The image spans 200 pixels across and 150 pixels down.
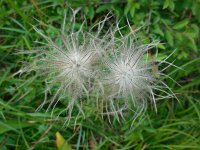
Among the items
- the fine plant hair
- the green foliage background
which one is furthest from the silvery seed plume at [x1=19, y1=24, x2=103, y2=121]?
the green foliage background

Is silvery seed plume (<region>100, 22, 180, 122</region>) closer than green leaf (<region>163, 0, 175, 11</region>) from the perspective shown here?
Yes

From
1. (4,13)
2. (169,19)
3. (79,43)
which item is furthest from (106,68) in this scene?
(4,13)

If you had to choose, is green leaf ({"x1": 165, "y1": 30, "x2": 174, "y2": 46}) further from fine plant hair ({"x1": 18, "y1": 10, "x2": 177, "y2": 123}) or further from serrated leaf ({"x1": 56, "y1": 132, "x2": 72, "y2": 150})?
serrated leaf ({"x1": 56, "y1": 132, "x2": 72, "y2": 150})

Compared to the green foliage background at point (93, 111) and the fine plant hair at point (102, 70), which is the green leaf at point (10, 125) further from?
the fine plant hair at point (102, 70)

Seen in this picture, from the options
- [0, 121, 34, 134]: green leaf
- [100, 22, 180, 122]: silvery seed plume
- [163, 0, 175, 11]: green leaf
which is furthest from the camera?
[0, 121, 34, 134]: green leaf

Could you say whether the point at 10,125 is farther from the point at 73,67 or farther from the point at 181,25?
the point at 181,25

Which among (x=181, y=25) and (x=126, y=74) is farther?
(x=181, y=25)

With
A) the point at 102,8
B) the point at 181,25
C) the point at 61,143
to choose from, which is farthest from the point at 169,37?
the point at 61,143

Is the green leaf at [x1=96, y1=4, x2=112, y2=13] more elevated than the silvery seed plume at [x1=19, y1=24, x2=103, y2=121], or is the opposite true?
the green leaf at [x1=96, y1=4, x2=112, y2=13]

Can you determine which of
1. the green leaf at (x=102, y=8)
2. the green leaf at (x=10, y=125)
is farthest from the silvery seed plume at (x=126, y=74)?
the green leaf at (x=10, y=125)

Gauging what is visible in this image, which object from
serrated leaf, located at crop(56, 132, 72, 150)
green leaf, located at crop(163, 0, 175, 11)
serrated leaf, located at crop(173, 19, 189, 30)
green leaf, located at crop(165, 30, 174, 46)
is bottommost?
serrated leaf, located at crop(56, 132, 72, 150)

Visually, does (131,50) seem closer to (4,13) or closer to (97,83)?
(97,83)
